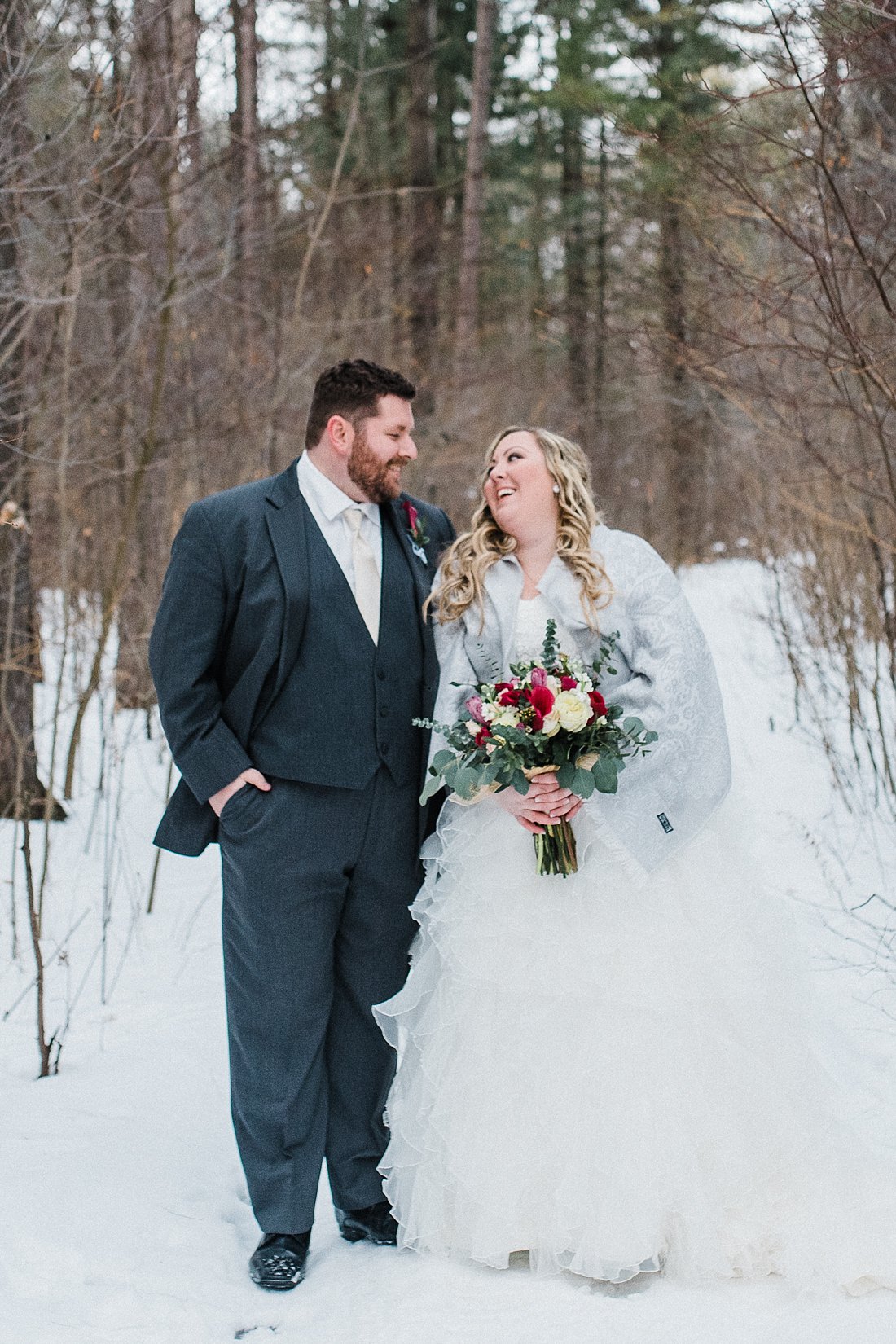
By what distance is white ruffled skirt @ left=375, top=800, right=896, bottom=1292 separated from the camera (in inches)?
108

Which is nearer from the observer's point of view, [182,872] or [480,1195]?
[480,1195]

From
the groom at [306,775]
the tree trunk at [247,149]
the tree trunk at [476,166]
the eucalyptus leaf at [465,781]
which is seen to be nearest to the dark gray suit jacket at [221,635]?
the groom at [306,775]

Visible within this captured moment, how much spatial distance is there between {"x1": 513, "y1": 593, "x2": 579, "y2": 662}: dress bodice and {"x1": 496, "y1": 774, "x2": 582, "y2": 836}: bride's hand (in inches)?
15.7

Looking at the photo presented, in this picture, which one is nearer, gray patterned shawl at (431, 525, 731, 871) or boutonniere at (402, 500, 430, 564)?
gray patterned shawl at (431, 525, 731, 871)

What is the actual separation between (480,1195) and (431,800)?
0.97 meters

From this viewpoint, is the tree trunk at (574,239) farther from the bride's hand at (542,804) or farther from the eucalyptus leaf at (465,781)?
the eucalyptus leaf at (465,781)

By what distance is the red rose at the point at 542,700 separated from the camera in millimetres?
2748

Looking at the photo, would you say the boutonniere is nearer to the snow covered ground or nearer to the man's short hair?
the man's short hair

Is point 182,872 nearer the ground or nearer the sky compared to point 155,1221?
nearer the sky

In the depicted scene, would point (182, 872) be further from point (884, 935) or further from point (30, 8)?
point (30, 8)

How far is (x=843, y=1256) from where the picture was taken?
2.67 meters

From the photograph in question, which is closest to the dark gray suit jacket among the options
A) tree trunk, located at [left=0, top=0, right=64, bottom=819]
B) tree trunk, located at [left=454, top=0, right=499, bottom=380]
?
tree trunk, located at [left=0, top=0, right=64, bottom=819]

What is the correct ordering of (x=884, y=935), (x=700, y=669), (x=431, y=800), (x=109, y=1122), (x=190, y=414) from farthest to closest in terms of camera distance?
(x=190, y=414) → (x=884, y=935) → (x=109, y=1122) → (x=431, y=800) → (x=700, y=669)

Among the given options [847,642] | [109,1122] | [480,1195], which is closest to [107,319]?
[847,642]
